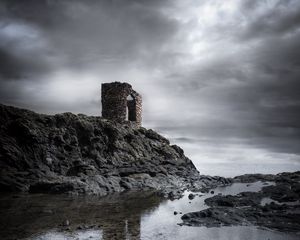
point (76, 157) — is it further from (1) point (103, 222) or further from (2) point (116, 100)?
(1) point (103, 222)

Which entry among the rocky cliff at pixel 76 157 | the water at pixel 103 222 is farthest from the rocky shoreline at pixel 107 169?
the water at pixel 103 222

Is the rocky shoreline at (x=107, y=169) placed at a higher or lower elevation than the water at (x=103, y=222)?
higher

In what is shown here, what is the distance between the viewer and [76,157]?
103 feet

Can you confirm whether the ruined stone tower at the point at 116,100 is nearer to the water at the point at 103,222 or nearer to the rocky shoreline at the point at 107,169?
the rocky shoreline at the point at 107,169

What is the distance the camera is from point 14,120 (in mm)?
29484

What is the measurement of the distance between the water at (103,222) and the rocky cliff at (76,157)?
5674 mm

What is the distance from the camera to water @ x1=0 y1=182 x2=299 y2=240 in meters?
10.2

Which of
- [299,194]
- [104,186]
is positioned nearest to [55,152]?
[104,186]

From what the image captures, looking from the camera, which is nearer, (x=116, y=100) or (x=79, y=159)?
(x=79, y=159)

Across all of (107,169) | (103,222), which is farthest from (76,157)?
(103,222)

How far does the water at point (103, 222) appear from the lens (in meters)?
10.2

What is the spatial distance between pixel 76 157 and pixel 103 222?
20280mm

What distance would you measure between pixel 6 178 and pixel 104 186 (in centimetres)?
789

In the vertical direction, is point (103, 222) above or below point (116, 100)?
below
